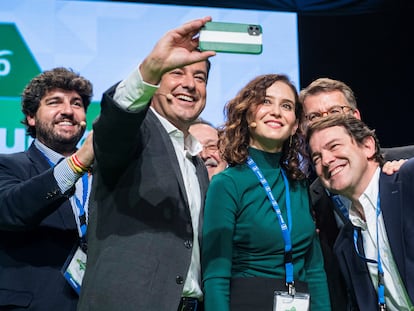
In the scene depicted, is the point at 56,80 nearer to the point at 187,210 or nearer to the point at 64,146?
the point at 64,146

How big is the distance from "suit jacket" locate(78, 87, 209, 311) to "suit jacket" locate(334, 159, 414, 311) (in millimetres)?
1006

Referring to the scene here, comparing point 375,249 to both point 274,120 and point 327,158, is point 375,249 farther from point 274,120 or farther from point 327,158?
point 274,120

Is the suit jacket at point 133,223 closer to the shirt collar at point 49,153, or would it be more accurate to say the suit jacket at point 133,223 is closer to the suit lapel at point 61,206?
the suit lapel at point 61,206

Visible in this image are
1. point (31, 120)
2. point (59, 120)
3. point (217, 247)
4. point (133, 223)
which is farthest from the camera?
point (31, 120)

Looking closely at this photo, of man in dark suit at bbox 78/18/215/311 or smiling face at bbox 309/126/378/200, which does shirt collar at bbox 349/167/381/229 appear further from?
man in dark suit at bbox 78/18/215/311

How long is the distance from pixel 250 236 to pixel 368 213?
70 cm

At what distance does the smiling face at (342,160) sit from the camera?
262 centimetres

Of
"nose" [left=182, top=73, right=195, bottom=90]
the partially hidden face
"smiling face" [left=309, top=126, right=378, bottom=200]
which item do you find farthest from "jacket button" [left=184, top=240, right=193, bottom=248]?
the partially hidden face

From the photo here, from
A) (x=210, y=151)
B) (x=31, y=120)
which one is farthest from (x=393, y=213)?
(x=31, y=120)

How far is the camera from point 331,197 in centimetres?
297

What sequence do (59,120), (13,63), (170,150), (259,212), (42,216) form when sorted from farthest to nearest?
(13,63) → (59,120) → (42,216) → (259,212) → (170,150)

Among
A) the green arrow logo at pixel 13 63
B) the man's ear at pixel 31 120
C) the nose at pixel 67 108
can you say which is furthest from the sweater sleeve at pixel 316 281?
the green arrow logo at pixel 13 63

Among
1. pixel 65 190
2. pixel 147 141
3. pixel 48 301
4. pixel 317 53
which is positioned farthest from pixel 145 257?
pixel 317 53

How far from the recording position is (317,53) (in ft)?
17.5
